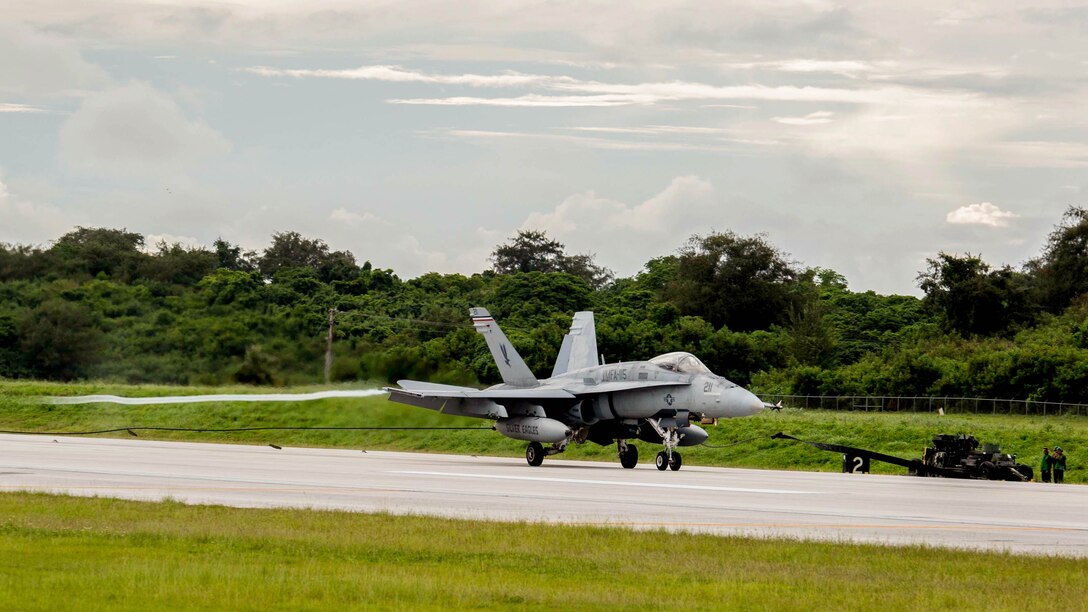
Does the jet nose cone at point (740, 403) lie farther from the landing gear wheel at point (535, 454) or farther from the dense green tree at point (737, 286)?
the dense green tree at point (737, 286)

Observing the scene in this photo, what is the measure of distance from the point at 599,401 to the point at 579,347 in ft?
11.3

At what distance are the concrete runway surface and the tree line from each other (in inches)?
125

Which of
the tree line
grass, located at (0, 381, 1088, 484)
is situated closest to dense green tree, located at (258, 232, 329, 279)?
the tree line

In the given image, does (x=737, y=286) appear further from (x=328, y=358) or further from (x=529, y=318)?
(x=328, y=358)

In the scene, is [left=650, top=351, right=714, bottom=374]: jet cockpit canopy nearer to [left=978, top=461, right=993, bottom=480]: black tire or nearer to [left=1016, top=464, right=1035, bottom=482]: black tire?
[left=978, top=461, right=993, bottom=480]: black tire

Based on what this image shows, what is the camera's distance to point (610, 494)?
21.6 metres

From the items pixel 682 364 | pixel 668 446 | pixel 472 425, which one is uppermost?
pixel 682 364

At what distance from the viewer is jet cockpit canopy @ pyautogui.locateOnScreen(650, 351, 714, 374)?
29.6 meters

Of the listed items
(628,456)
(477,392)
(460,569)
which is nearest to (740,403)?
(628,456)

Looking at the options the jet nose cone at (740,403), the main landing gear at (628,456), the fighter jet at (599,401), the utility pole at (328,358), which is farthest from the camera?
the utility pole at (328,358)

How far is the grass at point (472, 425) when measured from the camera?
37.6 meters

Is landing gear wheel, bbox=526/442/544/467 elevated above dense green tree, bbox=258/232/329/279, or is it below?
below

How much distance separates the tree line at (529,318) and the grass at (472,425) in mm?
1591

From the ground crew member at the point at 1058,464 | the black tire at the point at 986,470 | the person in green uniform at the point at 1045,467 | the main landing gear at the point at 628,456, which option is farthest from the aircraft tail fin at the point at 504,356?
the ground crew member at the point at 1058,464
